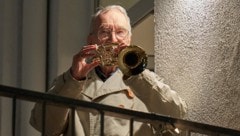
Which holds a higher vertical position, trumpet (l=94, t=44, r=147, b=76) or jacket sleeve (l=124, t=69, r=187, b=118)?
trumpet (l=94, t=44, r=147, b=76)

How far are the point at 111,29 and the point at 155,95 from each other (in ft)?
1.14

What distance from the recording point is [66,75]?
7.18ft

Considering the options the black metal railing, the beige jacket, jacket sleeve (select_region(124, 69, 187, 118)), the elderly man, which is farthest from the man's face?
the black metal railing

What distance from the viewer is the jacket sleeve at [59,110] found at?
216cm

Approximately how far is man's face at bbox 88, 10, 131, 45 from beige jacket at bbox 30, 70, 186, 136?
123 millimetres

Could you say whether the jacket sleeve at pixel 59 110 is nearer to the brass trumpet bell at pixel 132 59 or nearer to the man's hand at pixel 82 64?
the man's hand at pixel 82 64

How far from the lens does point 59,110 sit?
87.1 inches

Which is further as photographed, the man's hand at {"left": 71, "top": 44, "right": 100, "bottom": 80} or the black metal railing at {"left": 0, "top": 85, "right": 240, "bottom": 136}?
the man's hand at {"left": 71, "top": 44, "right": 100, "bottom": 80}

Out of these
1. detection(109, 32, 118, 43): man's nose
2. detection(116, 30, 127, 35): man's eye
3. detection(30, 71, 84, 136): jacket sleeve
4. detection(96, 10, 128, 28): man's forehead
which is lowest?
detection(30, 71, 84, 136): jacket sleeve

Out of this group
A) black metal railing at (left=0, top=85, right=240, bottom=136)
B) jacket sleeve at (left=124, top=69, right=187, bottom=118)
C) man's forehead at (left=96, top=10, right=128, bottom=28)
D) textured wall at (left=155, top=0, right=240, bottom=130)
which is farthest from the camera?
man's forehead at (left=96, top=10, right=128, bottom=28)

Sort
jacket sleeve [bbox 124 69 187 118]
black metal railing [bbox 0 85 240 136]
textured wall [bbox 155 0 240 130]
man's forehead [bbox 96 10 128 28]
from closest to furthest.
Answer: black metal railing [bbox 0 85 240 136] < jacket sleeve [bbox 124 69 187 118] < textured wall [bbox 155 0 240 130] < man's forehead [bbox 96 10 128 28]

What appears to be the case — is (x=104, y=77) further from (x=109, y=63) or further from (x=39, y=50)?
(x=39, y=50)

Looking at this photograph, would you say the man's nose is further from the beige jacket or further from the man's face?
the beige jacket

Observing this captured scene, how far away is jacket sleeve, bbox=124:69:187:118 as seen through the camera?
2125 mm
